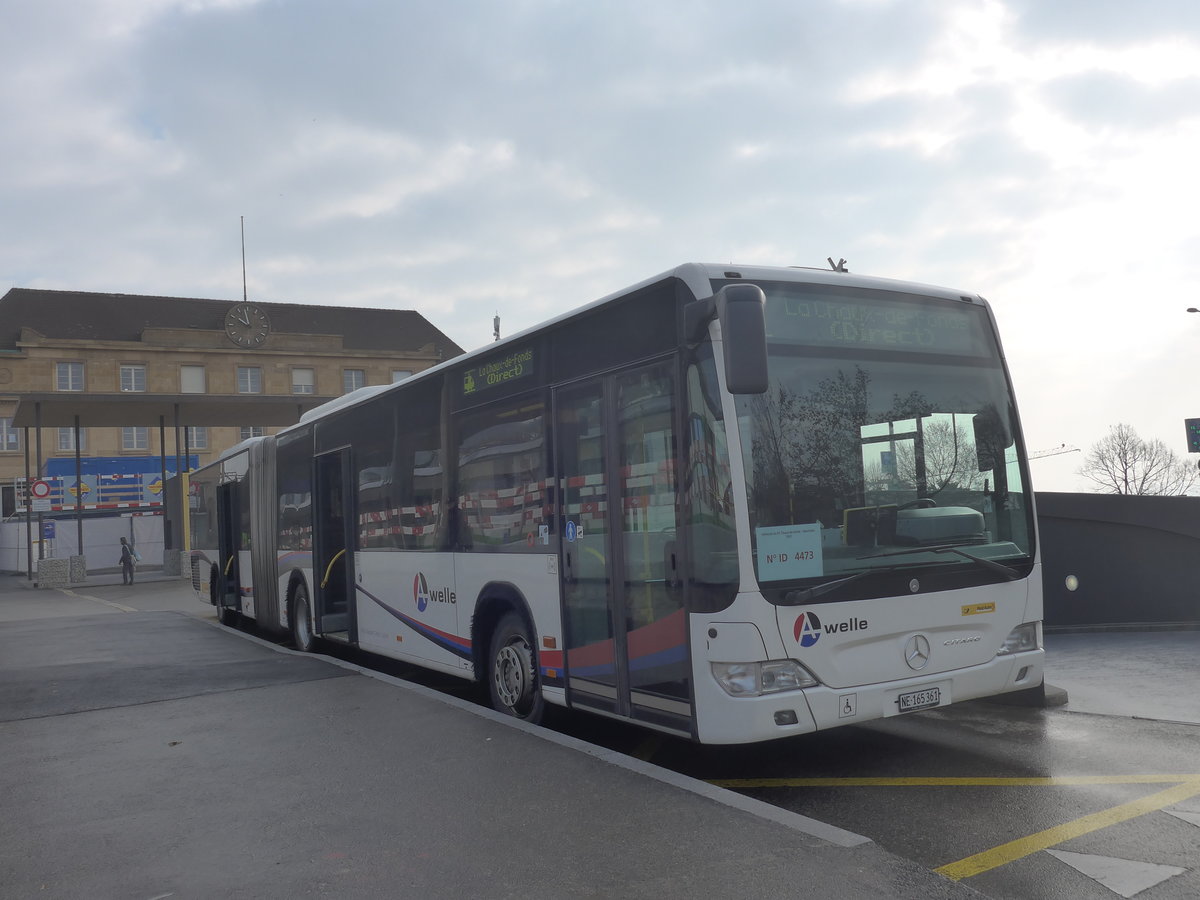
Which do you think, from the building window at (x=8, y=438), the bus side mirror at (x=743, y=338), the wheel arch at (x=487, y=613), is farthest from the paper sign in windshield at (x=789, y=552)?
the building window at (x=8, y=438)

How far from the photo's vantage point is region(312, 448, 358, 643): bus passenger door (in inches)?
488

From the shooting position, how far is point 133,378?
7212 centimetres

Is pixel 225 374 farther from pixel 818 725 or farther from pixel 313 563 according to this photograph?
pixel 818 725

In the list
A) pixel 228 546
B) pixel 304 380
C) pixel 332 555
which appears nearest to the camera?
pixel 332 555

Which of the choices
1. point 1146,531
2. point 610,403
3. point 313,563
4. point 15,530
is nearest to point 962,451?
point 610,403

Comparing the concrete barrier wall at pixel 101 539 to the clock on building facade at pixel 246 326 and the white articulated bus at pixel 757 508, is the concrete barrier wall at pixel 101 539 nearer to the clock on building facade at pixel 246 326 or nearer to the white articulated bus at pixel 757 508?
the clock on building facade at pixel 246 326

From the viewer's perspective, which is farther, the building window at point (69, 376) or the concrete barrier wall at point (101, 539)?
the building window at point (69, 376)

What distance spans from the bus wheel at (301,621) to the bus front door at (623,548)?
7.17 m

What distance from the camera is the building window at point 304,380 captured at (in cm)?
7638

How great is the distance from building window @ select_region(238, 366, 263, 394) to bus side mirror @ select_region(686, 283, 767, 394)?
72.6m

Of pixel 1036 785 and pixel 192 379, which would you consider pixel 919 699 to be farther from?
pixel 192 379

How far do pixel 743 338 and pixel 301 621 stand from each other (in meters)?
9.89

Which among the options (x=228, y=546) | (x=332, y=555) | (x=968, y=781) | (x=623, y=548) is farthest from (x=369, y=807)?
(x=228, y=546)

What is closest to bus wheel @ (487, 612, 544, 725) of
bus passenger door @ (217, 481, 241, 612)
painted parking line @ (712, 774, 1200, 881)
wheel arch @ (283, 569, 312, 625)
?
painted parking line @ (712, 774, 1200, 881)
